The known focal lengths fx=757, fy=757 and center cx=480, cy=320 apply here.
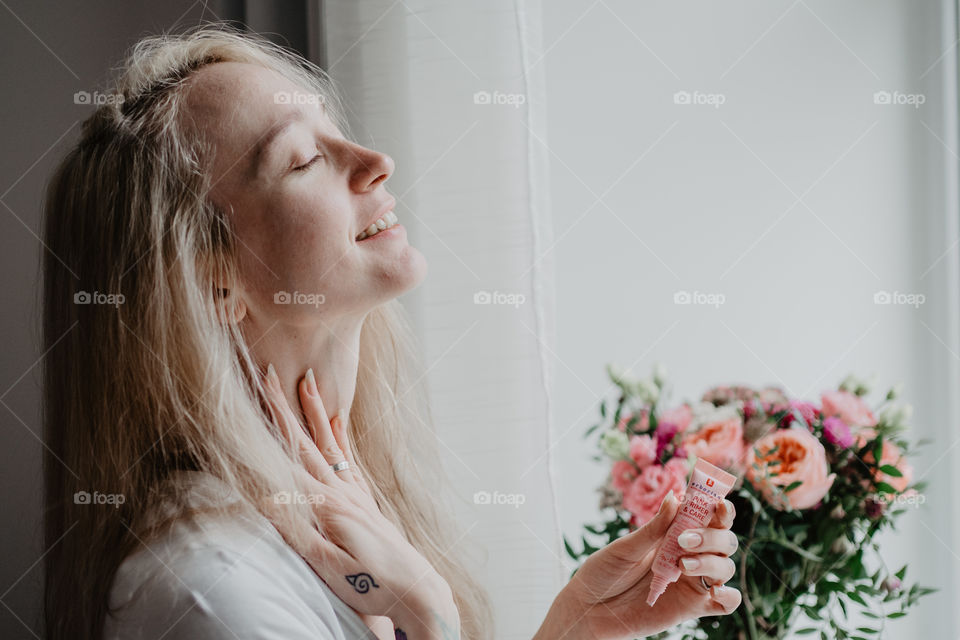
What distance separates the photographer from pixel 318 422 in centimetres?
80

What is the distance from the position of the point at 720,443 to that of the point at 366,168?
514 mm

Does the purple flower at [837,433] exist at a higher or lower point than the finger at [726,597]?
higher

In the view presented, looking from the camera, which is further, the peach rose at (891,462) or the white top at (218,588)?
the peach rose at (891,462)

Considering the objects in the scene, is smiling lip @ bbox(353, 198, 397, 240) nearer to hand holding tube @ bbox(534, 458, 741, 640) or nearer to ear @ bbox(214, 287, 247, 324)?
ear @ bbox(214, 287, 247, 324)

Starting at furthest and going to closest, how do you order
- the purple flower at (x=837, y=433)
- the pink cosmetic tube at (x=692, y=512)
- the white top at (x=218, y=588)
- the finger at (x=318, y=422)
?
1. the purple flower at (x=837, y=433)
2. the finger at (x=318, y=422)
3. the pink cosmetic tube at (x=692, y=512)
4. the white top at (x=218, y=588)

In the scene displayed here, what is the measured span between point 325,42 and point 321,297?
0.49 m

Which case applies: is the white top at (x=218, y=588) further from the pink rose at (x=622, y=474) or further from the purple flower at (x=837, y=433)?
the purple flower at (x=837, y=433)

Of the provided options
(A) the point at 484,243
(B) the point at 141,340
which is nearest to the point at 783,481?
(A) the point at 484,243

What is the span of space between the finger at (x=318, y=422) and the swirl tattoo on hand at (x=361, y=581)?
0.42 feet

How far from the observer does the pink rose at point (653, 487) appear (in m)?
0.89

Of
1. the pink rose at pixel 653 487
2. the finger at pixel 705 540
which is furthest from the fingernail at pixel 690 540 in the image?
the pink rose at pixel 653 487

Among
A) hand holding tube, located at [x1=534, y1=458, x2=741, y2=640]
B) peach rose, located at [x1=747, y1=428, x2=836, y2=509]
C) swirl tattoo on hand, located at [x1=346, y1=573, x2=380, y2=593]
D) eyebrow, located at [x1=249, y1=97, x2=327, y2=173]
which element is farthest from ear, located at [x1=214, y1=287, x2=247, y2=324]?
peach rose, located at [x1=747, y1=428, x2=836, y2=509]

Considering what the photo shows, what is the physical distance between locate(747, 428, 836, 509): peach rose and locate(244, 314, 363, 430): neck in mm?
480

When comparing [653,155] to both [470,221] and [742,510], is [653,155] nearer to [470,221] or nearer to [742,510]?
[470,221]
